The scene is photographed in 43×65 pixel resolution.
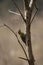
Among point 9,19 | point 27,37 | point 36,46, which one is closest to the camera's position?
point 27,37

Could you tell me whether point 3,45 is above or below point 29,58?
below

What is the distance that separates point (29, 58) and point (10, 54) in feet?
7.09

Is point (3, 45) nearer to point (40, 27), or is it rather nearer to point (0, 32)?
point (0, 32)

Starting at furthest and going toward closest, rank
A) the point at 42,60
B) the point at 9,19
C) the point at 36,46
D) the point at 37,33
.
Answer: the point at 9,19
the point at 37,33
the point at 36,46
the point at 42,60

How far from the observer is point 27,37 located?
867 millimetres

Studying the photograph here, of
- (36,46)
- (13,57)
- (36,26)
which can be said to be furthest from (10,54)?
A: (36,26)

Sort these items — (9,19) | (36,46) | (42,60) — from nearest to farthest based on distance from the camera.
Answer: (42,60) → (36,46) → (9,19)

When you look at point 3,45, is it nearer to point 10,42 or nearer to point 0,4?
point 10,42

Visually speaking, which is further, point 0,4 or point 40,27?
point 0,4

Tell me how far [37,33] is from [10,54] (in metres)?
0.52

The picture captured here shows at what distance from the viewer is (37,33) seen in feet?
11.0

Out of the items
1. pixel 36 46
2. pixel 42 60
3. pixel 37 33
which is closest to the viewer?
pixel 42 60

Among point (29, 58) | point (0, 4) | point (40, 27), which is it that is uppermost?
point (29, 58)

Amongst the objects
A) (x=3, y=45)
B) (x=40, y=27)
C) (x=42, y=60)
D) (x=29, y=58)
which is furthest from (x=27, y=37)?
(x=40, y=27)
